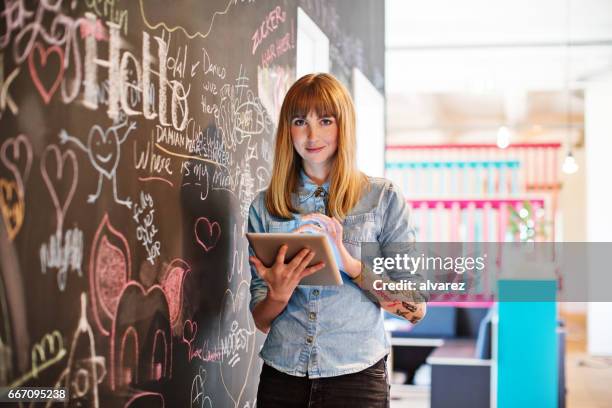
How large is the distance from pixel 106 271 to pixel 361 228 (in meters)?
0.69

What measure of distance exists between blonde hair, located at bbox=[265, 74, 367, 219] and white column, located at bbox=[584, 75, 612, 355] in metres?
7.40

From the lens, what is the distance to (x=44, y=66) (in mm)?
1341

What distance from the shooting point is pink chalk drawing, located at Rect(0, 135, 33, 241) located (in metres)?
1.24

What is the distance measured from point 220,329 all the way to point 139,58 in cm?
94

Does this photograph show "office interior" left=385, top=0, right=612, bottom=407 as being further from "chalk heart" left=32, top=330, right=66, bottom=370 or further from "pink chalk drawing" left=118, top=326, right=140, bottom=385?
"chalk heart" left=32, top=330, right=66, bottom=370

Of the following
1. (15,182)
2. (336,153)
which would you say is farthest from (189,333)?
(15,182)

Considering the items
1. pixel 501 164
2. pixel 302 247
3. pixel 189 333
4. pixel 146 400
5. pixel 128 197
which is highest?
pixel 501 164

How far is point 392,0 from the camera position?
6797 millimetres

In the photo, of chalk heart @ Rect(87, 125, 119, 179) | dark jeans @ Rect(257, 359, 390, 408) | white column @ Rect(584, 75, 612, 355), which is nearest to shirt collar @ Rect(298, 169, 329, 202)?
dark jeans @ Rect(257, 359, 390, 408)

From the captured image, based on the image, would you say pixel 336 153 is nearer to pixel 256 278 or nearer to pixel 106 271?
pixel 256 278

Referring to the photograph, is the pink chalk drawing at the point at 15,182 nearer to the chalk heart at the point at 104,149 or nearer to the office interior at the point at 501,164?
the chalk heart at the point at 104,149

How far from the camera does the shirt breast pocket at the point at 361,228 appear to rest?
1.96m

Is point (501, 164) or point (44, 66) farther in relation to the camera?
point (501, 164)

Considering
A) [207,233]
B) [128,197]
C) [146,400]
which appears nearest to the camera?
[128,197]
